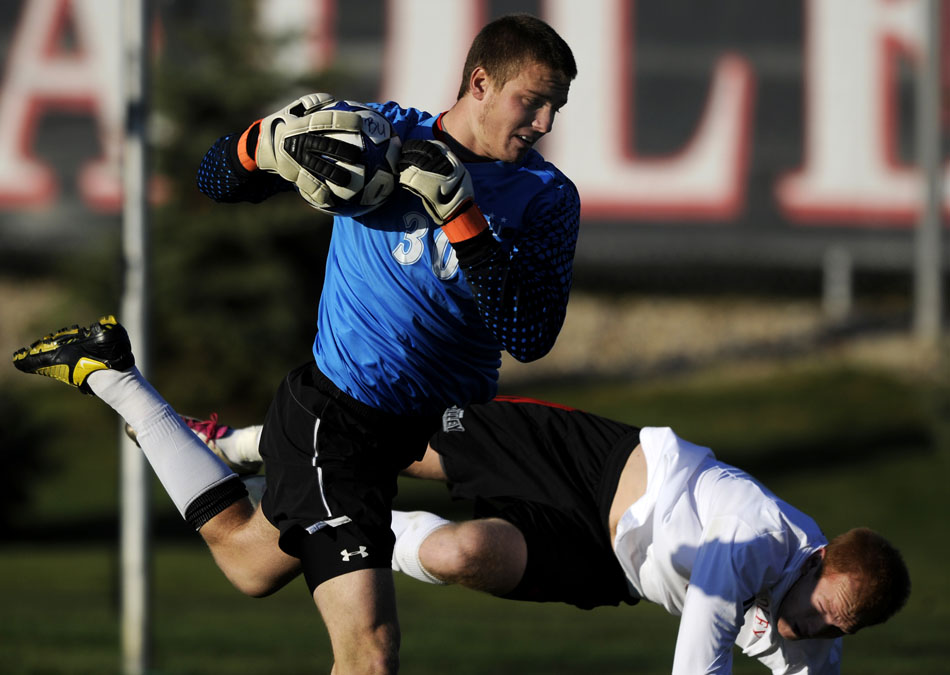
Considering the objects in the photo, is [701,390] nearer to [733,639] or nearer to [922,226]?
[922,226]

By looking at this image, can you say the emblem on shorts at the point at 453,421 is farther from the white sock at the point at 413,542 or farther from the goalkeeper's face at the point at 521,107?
the goalkeeper's face at the point at 521,107

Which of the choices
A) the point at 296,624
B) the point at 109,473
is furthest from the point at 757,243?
the point at 296,624

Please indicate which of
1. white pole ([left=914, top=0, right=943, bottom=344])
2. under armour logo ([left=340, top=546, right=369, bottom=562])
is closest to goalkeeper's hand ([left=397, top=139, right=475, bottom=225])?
under armour logo ([left=340, top=546, right=369, bottom=562])

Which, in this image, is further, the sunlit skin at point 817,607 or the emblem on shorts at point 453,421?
the emblem on shorts at point 453,421

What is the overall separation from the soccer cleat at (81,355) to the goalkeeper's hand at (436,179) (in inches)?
66.5

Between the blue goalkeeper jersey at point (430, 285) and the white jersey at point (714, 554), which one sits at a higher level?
the blue goalkeeper jersey at point (430, 285)

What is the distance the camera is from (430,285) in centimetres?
499

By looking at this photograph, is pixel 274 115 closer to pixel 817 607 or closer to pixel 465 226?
pixel 465 226

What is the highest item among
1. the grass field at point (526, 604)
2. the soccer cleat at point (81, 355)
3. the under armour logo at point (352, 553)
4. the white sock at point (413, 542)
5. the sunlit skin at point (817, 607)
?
the soccer cleat at point (81, 355)

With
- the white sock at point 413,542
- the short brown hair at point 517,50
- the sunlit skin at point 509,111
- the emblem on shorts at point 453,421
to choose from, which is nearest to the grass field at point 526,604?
the emblem on shorts at point 453,421

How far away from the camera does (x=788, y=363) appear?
26.9 m

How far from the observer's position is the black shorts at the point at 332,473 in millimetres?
5062

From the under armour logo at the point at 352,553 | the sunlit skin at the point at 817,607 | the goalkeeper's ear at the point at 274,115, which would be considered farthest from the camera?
the sunlit skin at the point at 817,607

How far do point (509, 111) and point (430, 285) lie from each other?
27.7 inches
